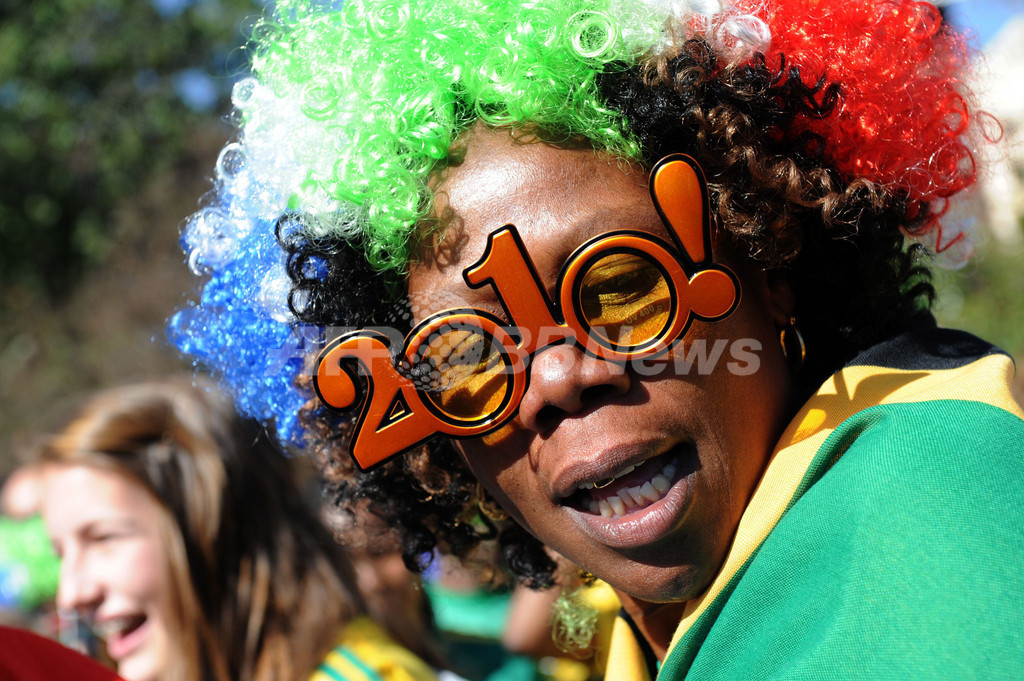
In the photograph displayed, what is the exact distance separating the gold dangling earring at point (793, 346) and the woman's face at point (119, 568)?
2.14 m

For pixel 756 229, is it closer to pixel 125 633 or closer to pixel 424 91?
pixel 424 91

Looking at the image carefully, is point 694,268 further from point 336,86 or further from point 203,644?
point 203,644

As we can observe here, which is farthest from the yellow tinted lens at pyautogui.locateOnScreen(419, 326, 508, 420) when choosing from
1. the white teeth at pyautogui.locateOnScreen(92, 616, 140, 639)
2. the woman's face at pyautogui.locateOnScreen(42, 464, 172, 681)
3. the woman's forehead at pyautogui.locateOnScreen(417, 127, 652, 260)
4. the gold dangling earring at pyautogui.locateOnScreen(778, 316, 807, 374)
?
the white teeth at pyautogui.locateOnScreen(92, 616, 140, 639)

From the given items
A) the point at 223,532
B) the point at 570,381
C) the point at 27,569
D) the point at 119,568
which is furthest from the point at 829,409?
the point at 27,569

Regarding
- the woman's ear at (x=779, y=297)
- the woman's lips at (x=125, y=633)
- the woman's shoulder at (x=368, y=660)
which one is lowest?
the woman's shoulder at (x=368, y=660)

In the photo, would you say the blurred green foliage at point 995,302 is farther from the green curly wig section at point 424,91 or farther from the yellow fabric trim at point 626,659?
the green curly wig section at point 424,91

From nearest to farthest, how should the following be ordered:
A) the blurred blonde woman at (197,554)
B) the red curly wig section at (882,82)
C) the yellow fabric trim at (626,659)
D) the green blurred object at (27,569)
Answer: the red curly wig section at (882,82)
the yellow fabric trim at (626,659)
the blurred blonde woman at (197,554)
the green blurred object at (27,569)

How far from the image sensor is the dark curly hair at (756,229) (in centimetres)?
154

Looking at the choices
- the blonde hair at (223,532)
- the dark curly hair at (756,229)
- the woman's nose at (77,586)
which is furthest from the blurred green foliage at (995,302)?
the woman's nose at (77,586)

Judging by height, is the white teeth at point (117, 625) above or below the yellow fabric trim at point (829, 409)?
below

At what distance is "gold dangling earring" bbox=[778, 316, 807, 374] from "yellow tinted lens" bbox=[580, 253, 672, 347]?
1.23 feet

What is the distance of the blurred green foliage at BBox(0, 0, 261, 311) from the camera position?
1473 centimetres

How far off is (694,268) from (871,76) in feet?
1.91

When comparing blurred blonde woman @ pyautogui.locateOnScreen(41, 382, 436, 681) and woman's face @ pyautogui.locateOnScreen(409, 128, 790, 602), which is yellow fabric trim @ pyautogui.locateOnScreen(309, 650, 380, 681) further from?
woman's face @ pyautogui.locateOnScreen(409, 128, 790, 602)
